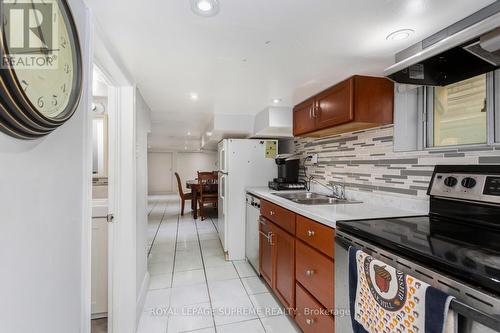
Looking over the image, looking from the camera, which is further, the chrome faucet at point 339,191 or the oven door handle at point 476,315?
the chrome faucet at point 339,191

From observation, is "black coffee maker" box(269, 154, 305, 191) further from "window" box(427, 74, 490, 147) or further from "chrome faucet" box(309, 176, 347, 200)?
"window" box(427, 74, 490, 147)

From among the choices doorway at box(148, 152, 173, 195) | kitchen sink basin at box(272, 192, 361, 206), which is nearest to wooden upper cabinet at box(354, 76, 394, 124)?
kitchen sink basin at box(272, 192, 361, 206)

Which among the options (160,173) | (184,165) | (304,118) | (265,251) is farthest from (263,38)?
(160,173)

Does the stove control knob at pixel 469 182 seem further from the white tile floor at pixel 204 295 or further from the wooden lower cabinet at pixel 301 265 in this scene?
the white tile floor at pixel 204 295

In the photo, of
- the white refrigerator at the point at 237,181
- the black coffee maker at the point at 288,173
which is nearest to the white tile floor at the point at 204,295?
the white refrigerator at the point at 237,181

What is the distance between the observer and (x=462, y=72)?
3.90 feet

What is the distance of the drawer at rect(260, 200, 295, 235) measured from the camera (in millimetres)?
1748

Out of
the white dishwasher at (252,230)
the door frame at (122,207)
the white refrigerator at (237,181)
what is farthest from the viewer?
the white refrigerator at (237,181)

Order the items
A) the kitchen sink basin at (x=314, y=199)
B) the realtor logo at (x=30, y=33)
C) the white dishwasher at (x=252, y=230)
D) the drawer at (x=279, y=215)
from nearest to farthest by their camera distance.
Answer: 1. the realtor logo at (x=30, y=33)
2. the drawer at (x=279, y=215)
3. the kitchen sink basin at (x=314, y=199)
4. the white dishwasher at (x=252, y=230)

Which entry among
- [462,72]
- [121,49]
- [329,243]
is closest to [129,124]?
[121,49]

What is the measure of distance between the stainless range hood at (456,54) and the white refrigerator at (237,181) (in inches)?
79.5

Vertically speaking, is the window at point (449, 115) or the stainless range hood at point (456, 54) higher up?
the stainless range hood at point (456, 54)

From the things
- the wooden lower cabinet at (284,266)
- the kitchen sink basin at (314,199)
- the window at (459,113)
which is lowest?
the wooden lower cabinet at (284,266)

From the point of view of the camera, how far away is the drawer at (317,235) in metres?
1.29
